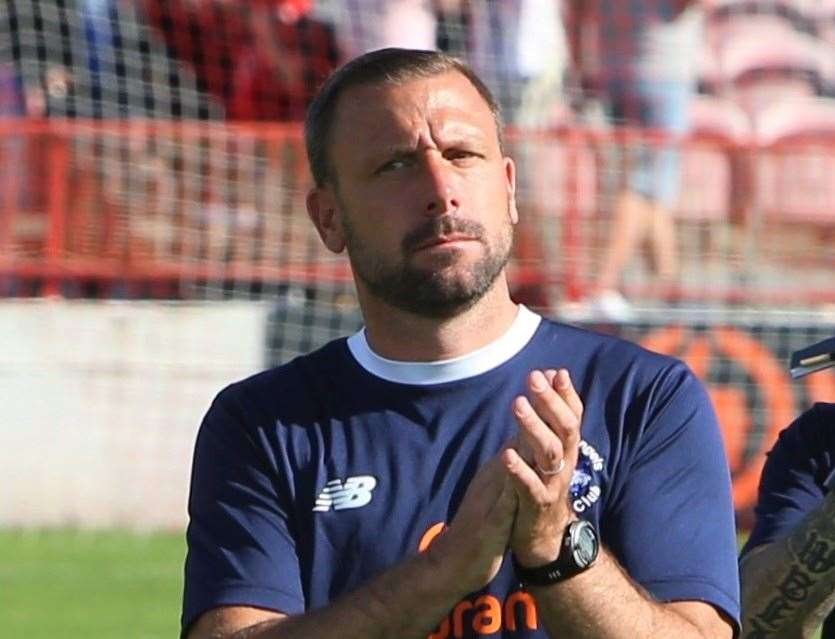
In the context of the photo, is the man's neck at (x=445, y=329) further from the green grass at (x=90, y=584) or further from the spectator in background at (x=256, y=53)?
the spectator in background at (x=256, y=53)

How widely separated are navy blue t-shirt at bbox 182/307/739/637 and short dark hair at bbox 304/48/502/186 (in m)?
0.40

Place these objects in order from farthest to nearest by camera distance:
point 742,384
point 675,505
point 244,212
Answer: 1. point 244,212
2. point 742,384
3. point 675,505

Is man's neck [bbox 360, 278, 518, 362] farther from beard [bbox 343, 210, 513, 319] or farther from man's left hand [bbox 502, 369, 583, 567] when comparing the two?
man's left hand [bbox 502, 369, 583, 567]

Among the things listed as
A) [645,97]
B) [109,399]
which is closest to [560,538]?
[109,399]

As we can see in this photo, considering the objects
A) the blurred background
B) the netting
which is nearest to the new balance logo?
the blurred background

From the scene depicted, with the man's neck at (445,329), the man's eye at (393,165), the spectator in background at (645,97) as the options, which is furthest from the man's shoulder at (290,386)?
the spectator in background at (645,97)

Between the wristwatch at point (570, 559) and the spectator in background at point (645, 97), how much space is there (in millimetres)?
7921

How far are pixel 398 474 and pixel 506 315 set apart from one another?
33 cm

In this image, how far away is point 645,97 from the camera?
1191 centimetres

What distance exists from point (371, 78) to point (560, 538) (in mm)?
947

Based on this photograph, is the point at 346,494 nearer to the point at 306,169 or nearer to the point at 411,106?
the point at 411,106

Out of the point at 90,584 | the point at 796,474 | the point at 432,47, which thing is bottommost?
the point at 90,584

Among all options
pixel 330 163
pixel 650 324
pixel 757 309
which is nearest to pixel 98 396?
pixel 650 324

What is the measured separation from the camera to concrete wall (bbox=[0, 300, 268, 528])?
1043 cm
